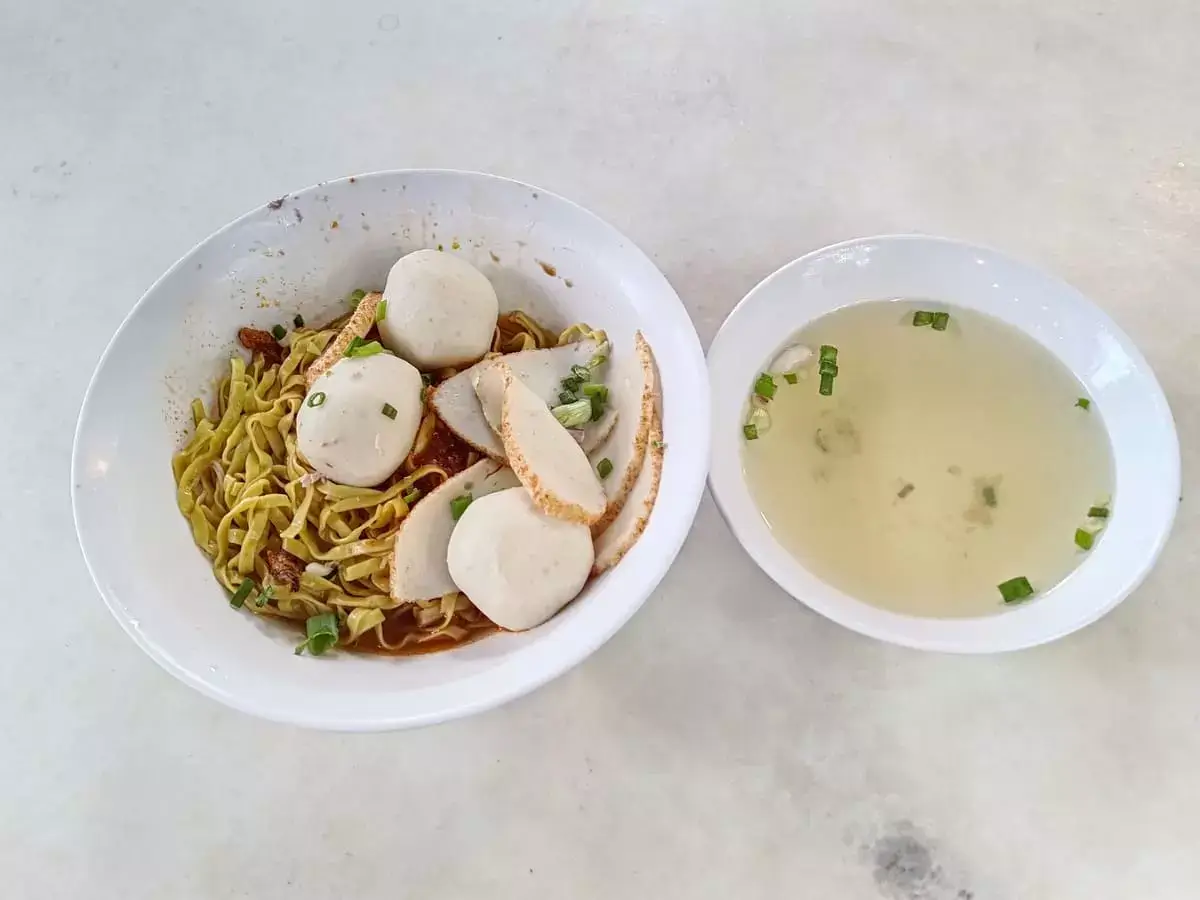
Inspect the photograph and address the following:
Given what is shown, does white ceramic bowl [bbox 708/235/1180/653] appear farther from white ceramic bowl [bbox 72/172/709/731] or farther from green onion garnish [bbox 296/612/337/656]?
green onion garnish [bbox 296/612/337/656]

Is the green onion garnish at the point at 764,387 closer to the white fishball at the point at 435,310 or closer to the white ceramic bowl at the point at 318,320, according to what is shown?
the white ceramic bowl at the point at 318,320

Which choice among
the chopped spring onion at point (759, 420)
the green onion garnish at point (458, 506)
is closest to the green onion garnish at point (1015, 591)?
the chopped spring onion at point (759, 420)

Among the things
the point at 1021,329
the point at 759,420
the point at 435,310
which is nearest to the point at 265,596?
the point at 435,310

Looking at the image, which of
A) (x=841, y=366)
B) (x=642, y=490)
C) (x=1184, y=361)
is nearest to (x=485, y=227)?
(x=642, y=490)

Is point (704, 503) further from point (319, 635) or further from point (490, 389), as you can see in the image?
point (319, 635)

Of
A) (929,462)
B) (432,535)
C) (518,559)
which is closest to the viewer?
(518,559)

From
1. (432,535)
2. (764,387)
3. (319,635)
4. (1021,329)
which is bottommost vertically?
(319,635)

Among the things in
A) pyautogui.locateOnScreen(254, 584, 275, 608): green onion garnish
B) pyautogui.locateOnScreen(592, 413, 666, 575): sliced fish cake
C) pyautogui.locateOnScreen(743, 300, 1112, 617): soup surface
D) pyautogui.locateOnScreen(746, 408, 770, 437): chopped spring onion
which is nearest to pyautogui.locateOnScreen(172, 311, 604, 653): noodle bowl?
pyautogui.locateOnScreen(254, 584, 275, 608): green onion garnish

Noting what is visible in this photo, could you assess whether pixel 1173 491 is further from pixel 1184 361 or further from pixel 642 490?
pixel 642 490
